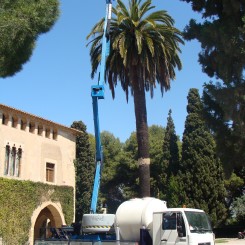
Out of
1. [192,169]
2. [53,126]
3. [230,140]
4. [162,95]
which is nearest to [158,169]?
[192,169]

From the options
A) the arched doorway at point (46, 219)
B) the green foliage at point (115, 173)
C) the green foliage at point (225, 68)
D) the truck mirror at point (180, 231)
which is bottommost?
the truck mirror at point (180, 231)

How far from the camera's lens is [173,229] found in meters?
12.6

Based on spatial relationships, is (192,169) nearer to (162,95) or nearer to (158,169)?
(158,169)

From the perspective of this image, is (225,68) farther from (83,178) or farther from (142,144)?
(83,178)

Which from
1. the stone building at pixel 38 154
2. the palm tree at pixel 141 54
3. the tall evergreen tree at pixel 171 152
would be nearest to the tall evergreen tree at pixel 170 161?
the tall evergreen tree at pixel 171 152

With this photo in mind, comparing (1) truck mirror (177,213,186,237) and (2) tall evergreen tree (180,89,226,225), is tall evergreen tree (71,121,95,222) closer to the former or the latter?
(2) tall evergreen tree (180,89,226,225)

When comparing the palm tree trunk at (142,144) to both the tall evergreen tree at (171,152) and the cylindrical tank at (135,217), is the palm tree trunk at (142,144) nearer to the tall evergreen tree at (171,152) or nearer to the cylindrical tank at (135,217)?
the cylindrical tank at (135,217)

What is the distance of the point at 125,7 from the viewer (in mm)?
25688

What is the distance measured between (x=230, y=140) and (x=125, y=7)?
15.5m

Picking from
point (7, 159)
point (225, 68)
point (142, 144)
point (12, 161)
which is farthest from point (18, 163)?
point (225, 68)

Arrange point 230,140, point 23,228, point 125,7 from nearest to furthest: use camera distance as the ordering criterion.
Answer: point 230,140, point 125,7, point 23,228

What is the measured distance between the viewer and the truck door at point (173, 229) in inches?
483

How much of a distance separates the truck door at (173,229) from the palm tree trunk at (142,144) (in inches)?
417

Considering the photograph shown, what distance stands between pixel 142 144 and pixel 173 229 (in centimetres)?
1152
